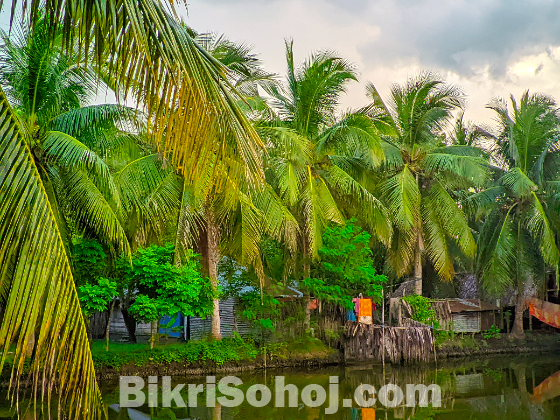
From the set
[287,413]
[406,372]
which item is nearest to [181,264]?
[287,413]

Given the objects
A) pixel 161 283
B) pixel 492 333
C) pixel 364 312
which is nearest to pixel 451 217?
pixel 364 312

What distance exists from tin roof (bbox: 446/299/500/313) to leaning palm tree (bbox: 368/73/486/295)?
224cm

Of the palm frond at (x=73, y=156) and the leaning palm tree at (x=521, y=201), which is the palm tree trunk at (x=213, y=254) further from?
the leaning palm tree at (x=521, y=201)

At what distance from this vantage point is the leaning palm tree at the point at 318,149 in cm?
1383

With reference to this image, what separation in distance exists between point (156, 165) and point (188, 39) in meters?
10.9

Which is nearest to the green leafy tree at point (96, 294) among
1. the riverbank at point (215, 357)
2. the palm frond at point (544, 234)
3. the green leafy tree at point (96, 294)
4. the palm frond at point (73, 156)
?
the green leafy tree at point (96, 294)

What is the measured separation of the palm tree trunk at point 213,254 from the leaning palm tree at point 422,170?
18.3ft

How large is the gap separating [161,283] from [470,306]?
41.6 feet

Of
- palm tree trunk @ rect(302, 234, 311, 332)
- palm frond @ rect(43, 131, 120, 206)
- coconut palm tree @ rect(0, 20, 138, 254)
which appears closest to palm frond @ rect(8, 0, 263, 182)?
coconut palm tree @ rect(0, 20, 138, 254)

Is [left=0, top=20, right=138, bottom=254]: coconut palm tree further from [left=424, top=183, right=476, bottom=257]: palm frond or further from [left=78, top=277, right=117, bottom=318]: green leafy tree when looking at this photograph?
[left=424, top=183, right=476, bottom=257]: palm frond

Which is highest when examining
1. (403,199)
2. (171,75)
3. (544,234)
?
(403,199)

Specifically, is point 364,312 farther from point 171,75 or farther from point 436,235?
point 171,75

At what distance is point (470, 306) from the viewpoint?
19.6 meters

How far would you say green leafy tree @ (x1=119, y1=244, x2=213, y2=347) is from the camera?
38.7 feet
